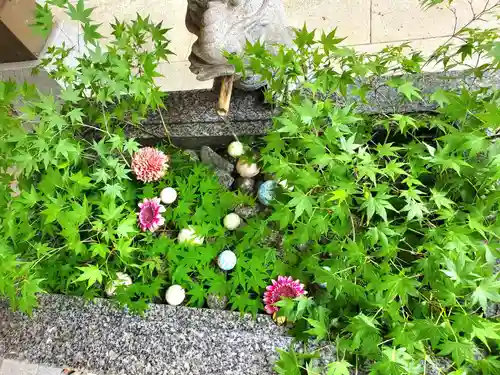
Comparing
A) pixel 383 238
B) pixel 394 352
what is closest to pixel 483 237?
pixel 383 238

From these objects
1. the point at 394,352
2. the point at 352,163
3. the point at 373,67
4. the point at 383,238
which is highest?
the point at 373,67

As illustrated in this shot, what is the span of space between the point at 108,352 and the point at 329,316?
2.72 ft

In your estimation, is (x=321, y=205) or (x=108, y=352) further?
(x=108, y=352)

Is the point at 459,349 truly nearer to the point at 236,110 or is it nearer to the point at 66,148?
the point at 236,110

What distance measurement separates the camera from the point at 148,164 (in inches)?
70.5

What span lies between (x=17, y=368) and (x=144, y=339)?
59.4 inches

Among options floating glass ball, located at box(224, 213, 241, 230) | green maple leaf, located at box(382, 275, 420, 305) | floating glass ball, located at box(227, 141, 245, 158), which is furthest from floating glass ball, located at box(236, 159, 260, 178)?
green maple leaf, located at box(382, 275, 420, 305)

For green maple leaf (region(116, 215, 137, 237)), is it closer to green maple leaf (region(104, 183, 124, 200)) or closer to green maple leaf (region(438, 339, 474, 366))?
green maple leaf (region(104, 183, 124, 200))

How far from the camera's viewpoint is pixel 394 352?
1.19 meters

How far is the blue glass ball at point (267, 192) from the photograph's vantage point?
171 cm

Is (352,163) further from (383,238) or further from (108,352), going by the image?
(108,352)

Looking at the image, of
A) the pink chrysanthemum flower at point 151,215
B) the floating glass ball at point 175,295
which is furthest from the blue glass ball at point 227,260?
the pink chrysanthemum flower at point 151,215

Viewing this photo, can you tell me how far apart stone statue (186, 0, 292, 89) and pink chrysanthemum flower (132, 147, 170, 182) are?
1.49 ft

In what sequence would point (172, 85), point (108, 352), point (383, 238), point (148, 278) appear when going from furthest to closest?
1. point (172, 85)
2. point (148, 278)
3. point (108, 352)
4. point (383, 238)
